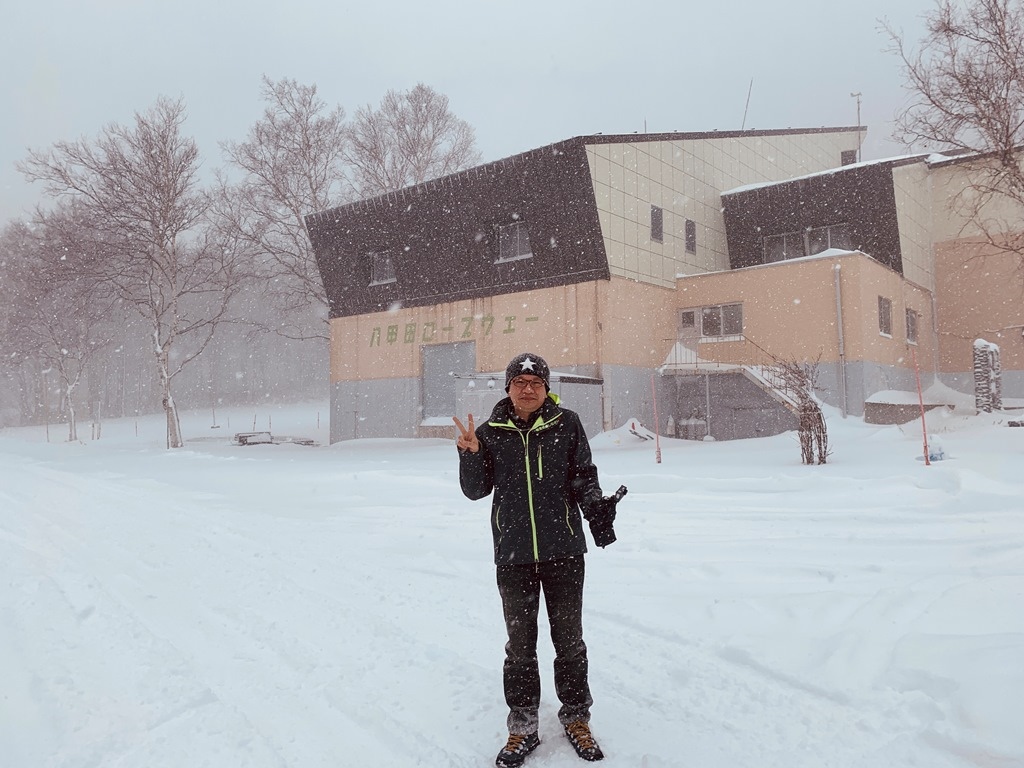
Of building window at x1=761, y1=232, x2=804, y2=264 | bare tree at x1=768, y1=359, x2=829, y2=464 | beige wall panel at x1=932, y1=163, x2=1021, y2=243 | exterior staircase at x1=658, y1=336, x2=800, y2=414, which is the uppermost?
beige wall panel at x1=932, y1=163, x2=1021, y2=243

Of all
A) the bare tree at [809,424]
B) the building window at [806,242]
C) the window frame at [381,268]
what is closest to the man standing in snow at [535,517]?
the bare tree at [809,424]

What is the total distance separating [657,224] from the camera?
20.7 meters

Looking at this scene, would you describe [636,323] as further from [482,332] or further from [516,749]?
[516,749]

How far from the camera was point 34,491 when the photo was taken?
1197cm

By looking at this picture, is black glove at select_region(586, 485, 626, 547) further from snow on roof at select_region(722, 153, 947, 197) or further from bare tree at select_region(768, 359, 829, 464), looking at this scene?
snow on roof at select_region(722, 153, 947, 197)

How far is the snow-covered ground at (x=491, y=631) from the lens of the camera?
305cm

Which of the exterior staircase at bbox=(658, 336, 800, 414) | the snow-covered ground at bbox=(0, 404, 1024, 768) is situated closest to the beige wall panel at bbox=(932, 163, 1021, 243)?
the exterior staircase at bbox=(658, 336, 800, 414)

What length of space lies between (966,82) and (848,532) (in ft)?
32.3

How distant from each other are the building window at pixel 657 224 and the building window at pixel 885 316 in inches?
254

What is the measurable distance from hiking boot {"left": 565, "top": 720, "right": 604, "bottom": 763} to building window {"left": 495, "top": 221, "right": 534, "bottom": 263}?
17985mm

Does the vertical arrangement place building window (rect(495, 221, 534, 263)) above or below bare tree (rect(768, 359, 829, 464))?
above

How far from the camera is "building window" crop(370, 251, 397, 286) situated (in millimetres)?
24109

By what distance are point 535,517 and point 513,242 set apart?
18.4 metres

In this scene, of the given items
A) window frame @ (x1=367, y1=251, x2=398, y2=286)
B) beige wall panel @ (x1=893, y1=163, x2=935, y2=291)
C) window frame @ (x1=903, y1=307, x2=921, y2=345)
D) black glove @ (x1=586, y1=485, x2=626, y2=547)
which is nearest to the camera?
black glove @ (x1=586, y1=485, x2=626, y2=547)
